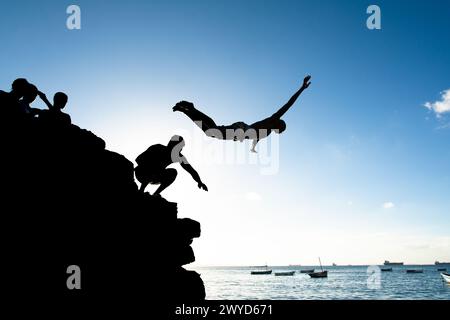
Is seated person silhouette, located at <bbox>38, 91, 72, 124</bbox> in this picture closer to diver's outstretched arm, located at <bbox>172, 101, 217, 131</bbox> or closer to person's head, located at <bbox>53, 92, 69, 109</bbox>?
person's head, located at <bbox>53, 92, 69, 109</bbox>

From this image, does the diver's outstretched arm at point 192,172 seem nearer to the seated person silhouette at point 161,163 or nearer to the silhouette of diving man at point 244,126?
the seated person silhouette at point 161,163

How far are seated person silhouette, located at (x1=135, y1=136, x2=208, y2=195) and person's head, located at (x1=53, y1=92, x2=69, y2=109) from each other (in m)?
2.18

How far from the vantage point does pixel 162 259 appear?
6.63 metres

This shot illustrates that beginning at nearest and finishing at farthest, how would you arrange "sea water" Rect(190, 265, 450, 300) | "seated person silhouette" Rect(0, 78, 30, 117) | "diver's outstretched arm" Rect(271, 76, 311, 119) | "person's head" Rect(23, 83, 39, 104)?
"seated person silhouette" Rect(0, 78, 30, 117)
"person's head" Rect(23, 83, 39, 104)
"diver's outstretched arm" Rect(271, 76, 311, 119)
"sea water" Rect(190, 265, 450, 300)

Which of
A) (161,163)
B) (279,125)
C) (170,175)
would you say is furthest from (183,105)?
(279,125)

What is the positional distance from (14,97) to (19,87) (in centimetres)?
51

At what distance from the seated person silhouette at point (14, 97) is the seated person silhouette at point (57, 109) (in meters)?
0.39

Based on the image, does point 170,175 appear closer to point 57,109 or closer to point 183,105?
point 183,105

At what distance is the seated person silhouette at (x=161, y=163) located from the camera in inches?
257

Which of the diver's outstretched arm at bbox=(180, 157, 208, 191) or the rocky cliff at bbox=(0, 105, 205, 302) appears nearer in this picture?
the rocky cliff at bbox=(0, 105, 205, 302)

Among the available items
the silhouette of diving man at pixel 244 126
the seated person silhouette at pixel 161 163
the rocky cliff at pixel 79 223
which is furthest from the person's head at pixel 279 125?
the rocky cliff at pixel 79 223

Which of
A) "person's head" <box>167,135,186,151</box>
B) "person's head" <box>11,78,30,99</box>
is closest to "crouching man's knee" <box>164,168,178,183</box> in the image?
"person's head" <box>167,135,186,151</box>

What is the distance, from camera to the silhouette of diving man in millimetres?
7339
